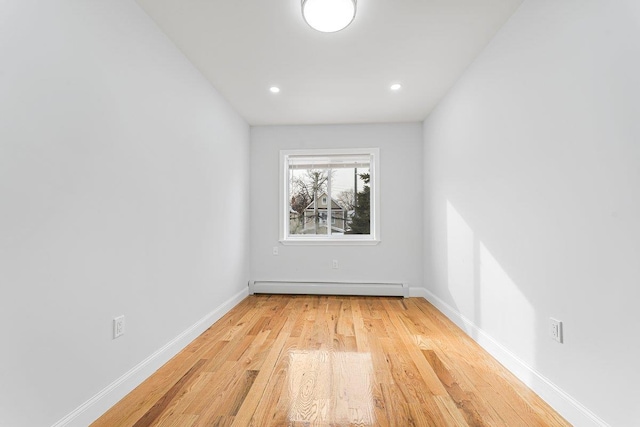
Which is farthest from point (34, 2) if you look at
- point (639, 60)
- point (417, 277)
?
point (417, 277)

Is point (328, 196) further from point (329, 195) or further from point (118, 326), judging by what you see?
point (118, 326)

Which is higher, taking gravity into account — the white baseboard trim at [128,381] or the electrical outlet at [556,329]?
the electrical outlet at [556,329]

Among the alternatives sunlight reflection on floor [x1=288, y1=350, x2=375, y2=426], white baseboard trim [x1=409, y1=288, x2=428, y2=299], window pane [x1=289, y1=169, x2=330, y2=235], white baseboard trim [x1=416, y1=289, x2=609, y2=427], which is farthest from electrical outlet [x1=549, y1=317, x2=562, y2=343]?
window pane [x1=289, y1=169, x2=330, y2=235]

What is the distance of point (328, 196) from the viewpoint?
452 centimetres

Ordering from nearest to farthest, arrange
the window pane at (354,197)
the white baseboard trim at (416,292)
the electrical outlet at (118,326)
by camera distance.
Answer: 1. the electrical outlet at (118,326)
2. the white baseboard trim at (416,292)
3. the window pane at (354,197)

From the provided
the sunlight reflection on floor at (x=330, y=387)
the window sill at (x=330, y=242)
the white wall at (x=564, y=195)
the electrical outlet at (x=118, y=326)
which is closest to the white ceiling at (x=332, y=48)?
the white wall at (x=564, y=195)

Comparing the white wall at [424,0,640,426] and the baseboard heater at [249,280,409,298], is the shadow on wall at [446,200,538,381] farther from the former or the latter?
the baseboard heater at [249,280,409,298]

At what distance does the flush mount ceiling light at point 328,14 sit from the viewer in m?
1.93

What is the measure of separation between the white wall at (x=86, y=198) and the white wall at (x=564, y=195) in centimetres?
240

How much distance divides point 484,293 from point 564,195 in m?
1.13

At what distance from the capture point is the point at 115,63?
1.77m

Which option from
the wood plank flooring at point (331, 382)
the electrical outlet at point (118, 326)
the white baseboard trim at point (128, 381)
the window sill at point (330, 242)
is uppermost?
the window sill at point (330, 242)

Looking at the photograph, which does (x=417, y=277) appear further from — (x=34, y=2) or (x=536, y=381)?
(x=34, y=2)

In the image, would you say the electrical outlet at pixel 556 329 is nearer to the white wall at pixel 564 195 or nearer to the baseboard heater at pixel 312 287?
the white wall at pixel 564 195
